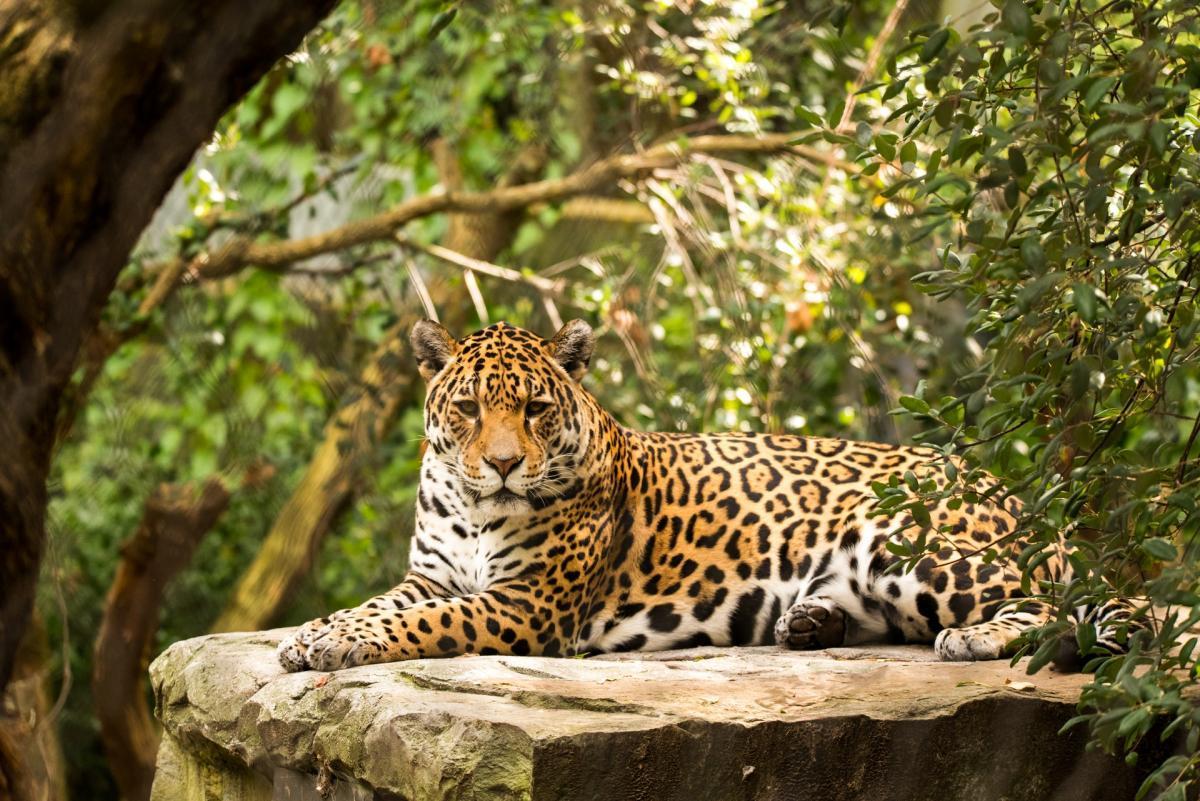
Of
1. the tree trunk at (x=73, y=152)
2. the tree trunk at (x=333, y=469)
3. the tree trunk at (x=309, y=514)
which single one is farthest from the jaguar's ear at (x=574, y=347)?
the tree trunk at (x=309, y=514)

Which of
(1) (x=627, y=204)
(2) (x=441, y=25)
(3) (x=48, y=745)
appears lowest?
(3) (x=48, y=745)

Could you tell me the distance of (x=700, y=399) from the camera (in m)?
8.49

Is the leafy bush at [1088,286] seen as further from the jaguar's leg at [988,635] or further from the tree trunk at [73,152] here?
the tree trunk at [73,152]

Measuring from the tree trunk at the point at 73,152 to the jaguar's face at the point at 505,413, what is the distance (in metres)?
2.01

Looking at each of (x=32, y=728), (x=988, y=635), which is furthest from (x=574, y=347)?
(x=32, y=728)

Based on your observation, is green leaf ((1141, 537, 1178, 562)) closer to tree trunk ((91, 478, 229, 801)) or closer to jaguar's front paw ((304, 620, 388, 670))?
jaguar's front paw ((304, 620, 388, 670))

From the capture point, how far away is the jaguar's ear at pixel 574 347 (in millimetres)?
5707

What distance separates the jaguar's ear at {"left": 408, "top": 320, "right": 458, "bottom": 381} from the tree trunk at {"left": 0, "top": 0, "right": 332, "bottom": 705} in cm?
217

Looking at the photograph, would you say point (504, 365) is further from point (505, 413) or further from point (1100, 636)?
point (1100, 636)

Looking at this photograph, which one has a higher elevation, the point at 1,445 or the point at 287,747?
the point at 1,445

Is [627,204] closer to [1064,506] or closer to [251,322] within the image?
[251,322]

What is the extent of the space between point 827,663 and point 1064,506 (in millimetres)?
1482

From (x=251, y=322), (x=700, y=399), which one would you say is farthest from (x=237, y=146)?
(x=700, y=399)

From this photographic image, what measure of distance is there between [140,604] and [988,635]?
5.09 meters
